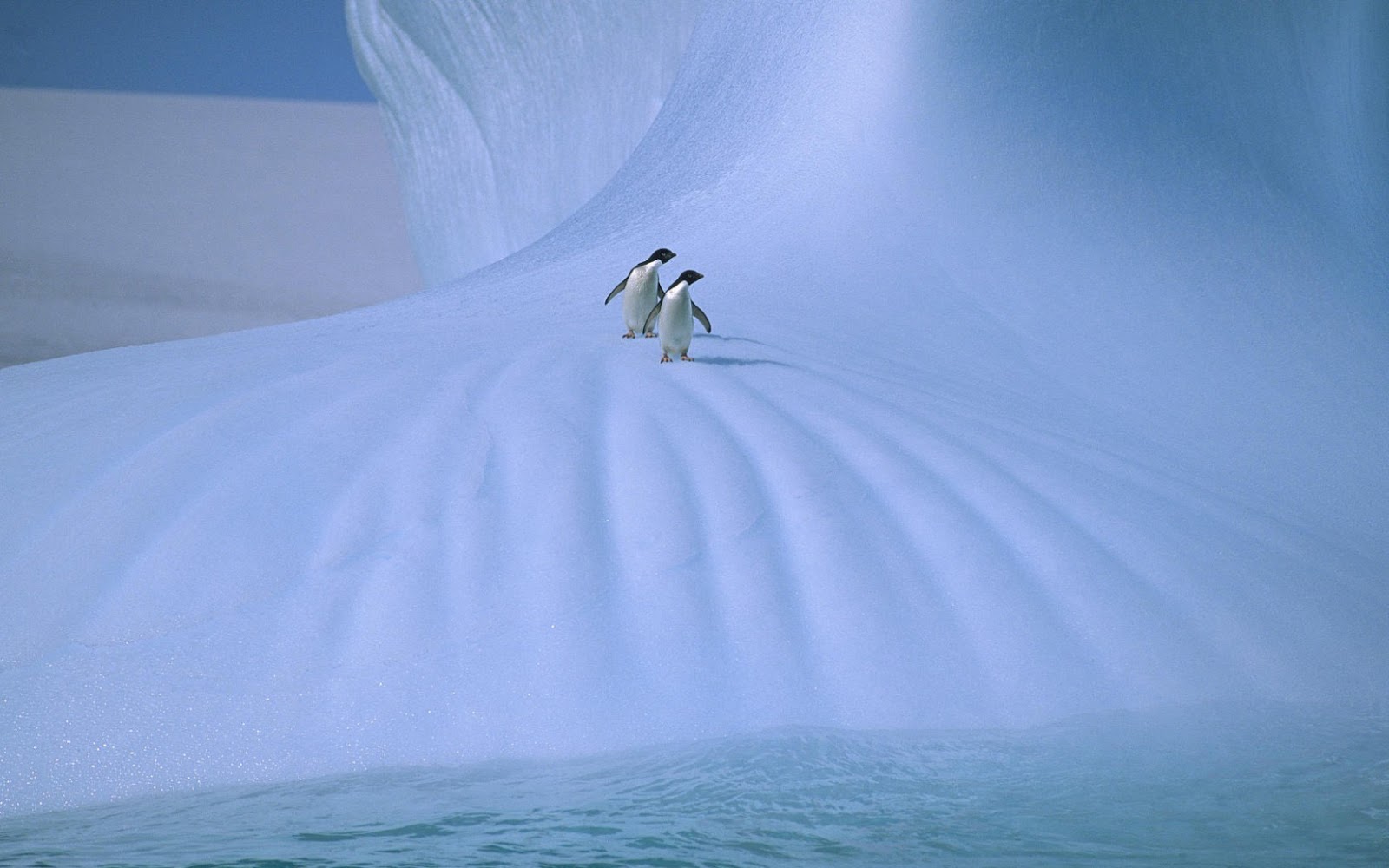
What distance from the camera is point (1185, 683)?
1808 millimetres

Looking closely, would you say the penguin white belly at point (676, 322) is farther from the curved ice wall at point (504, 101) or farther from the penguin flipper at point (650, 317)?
the curved ice wall at point (504, 101)

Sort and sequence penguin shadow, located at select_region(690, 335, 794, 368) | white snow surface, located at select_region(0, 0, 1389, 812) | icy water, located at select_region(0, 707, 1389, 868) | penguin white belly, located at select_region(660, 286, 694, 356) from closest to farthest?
1. icy water, located at select_region(0, 707, 1389, 868)
2. white snow surface, located at select_region(0, 0, 1389, 812)
3. penguin white belly, located at select_region(660, 286, 694, 356)
4. penguin shadow, located at select_region(690, 335, 794, 368)

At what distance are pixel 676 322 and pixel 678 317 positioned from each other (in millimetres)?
13

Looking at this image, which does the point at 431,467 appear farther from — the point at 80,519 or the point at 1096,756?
the point at 1096,756

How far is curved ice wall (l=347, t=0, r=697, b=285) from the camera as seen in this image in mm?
5035

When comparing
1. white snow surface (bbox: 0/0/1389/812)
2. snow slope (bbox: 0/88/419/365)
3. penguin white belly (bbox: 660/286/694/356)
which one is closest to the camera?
white snow surface (bbox: 0/0/1389/812)

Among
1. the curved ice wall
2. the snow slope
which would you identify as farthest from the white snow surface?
the snow slope

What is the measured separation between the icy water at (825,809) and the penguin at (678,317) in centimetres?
100

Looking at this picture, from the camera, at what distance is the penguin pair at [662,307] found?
2.40m

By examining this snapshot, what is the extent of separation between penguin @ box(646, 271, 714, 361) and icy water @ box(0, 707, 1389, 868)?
39.5 inches

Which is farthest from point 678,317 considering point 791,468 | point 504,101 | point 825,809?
point 504,101

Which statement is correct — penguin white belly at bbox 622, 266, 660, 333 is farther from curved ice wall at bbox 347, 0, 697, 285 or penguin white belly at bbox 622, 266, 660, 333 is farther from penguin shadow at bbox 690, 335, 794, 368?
curved ice wall at bbox 347, 0, 697, 285

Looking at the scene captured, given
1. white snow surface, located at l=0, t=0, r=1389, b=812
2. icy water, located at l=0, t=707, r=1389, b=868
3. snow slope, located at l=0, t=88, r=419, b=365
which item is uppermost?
snow slope, located at l=0, t=88, r=419, b=365

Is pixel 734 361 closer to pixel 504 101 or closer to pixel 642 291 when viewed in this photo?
pixel 642 291
